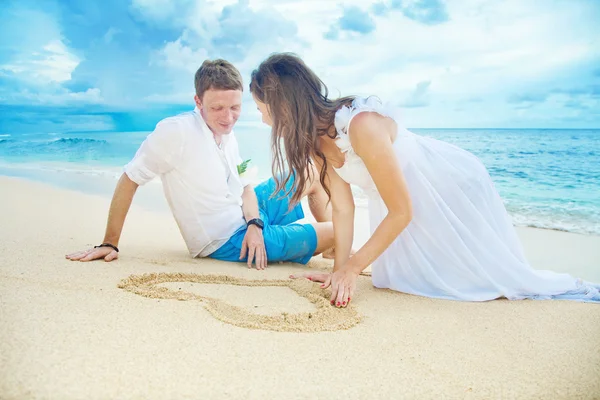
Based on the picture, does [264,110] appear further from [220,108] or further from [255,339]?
[255,339]

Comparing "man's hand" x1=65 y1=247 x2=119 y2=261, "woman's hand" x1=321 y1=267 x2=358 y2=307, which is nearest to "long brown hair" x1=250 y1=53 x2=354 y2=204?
"woman's hand" x1=321 y1=267 x2=358 y2=307

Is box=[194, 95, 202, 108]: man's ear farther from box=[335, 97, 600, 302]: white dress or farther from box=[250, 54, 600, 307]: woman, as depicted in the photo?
box=[335, 97, 600, 302]: white dress

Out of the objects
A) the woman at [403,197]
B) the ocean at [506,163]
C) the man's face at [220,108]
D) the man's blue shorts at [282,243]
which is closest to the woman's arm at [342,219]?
the woman at [403,197]

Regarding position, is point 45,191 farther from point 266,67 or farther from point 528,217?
point 528,217

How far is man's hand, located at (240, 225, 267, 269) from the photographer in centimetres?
374

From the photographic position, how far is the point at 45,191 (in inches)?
315

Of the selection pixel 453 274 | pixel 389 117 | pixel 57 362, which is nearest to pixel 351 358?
pixel 57 362

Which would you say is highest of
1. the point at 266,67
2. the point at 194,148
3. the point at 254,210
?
the point at 266,67

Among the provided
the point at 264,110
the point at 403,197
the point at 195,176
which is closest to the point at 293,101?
the point at 264,110

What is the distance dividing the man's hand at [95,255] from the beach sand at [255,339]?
0.30ft

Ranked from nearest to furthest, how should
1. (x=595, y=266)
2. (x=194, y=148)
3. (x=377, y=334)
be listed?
(x=377, y=334) < (x=194, y=148) < (x=595, y=266)

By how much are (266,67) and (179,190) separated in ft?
3.91

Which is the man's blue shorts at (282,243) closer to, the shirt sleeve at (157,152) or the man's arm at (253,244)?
the man's arm at (253,244)

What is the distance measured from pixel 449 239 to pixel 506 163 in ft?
45.2
